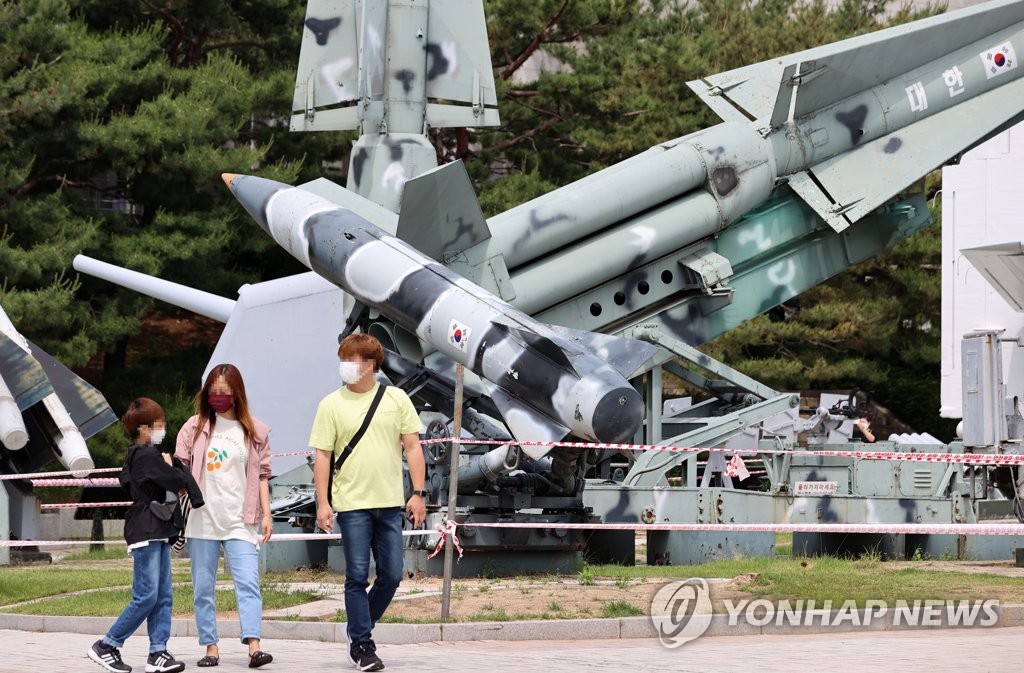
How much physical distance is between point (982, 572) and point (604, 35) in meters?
15.3

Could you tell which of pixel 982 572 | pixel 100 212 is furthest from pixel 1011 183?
pixel 100 212

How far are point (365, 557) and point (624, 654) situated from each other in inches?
52.9

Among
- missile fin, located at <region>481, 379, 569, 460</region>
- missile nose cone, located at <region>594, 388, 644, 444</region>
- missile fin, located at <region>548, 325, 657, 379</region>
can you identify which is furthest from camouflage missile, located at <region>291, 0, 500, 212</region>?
missile nose cone, located at <region>594, 388, 644, 444</region>

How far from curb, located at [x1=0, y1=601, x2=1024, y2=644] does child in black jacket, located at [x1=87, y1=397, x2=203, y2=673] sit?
129 cm

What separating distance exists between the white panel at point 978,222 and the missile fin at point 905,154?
3962mm

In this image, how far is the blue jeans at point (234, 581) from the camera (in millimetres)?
6570

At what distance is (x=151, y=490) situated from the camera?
261 inches

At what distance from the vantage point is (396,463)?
22.2ft

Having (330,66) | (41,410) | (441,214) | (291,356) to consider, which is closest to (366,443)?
(441,214)

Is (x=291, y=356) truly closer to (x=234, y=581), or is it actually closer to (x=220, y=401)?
(x=220, y=401)

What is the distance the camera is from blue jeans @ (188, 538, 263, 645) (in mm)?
6570

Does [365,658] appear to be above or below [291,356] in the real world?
below

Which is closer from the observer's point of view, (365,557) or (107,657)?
(107,657)

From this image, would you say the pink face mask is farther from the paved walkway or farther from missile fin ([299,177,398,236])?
missile fin ([299,177,398,236])
